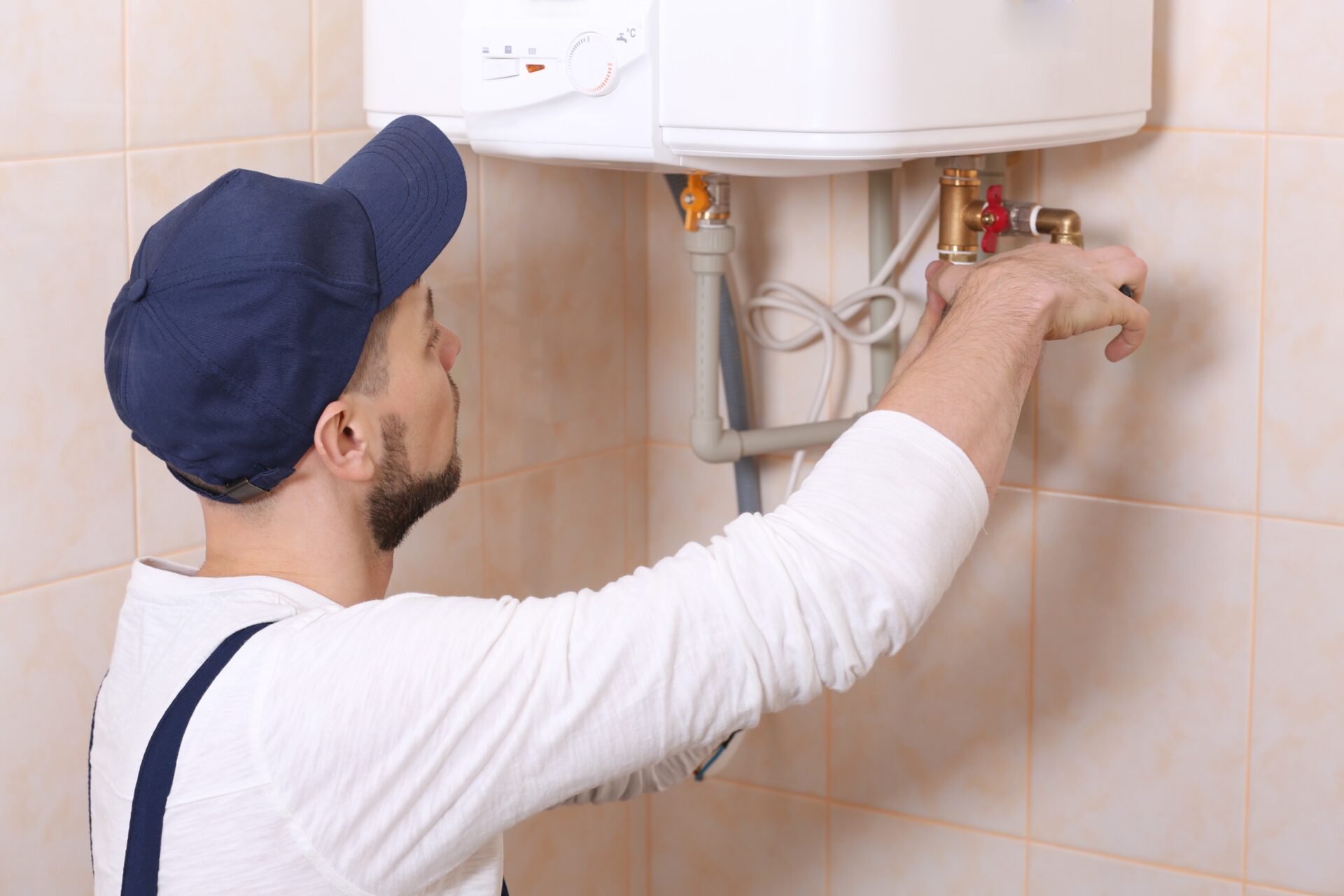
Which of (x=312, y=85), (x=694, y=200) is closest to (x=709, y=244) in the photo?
(x=694, y=200)

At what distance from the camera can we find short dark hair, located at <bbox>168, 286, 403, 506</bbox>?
878mm

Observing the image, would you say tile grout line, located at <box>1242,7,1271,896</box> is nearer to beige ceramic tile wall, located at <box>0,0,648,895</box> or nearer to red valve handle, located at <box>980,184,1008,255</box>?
red valve handle, located at <box>980,184,1008,255</box>

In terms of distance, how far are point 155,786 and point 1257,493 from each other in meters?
0.99

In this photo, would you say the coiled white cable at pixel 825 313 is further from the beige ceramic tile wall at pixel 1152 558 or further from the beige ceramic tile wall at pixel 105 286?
the beige ceramic tile wall at pixel 105 286

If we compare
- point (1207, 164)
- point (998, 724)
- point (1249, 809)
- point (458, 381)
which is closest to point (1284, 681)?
point (1249, 809)

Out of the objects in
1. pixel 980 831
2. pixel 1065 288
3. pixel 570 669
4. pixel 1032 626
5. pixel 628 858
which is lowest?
pixel 628 858

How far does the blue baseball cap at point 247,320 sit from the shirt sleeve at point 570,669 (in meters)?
0.14

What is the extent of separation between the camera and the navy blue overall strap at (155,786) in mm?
772

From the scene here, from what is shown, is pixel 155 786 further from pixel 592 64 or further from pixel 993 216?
pixel 993 216

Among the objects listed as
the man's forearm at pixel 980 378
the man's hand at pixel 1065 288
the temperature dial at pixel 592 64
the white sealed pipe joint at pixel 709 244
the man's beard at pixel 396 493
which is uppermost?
the temperature dial at pixel 592 64

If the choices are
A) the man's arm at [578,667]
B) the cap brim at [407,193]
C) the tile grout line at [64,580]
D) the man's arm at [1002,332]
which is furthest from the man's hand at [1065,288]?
the tile grout line at [64,580]

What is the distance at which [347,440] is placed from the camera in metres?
0.88

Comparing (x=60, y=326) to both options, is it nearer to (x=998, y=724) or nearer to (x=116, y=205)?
(x=116, y=205)

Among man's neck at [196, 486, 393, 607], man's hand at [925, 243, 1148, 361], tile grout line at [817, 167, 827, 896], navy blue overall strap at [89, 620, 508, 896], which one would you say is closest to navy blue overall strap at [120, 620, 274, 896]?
navy blue overall strap at [89, 620, 508, 896]
